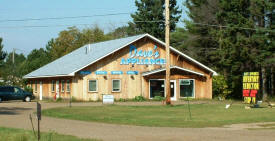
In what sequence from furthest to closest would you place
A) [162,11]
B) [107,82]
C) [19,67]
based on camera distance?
[162,11] < [19,67] < [107,82]

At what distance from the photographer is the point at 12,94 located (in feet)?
137

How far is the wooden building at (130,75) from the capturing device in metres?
40.5

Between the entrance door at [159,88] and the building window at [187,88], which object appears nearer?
the entrance door at [159,88]

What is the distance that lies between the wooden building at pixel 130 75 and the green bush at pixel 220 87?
1.53m

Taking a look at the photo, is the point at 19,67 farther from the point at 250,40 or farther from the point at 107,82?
the point at 250,40

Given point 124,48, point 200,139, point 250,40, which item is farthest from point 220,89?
point 200,139

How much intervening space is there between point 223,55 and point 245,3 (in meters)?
5.39

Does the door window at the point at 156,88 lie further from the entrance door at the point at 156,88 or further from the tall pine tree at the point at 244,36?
the tall pine tree at the point at 244,36

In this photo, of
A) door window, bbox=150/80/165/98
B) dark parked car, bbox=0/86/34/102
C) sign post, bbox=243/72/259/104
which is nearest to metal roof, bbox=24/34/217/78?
dark parked car, bbox=0/86/34/102

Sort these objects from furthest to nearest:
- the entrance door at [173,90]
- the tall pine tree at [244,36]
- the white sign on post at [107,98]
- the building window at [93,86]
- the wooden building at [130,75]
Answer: the entrance door at [173,90]
the tall pine tree at [244,36]
the building window at [93,86]
the wooden building at [130,75]
the white sign on post at [107,98]

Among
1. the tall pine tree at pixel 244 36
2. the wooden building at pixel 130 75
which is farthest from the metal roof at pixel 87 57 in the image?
the tall pine tree at pixel 244 36

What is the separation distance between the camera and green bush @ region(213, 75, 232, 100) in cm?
4619

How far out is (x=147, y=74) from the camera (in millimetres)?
41938

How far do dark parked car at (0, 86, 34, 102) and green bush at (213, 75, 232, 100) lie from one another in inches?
728
